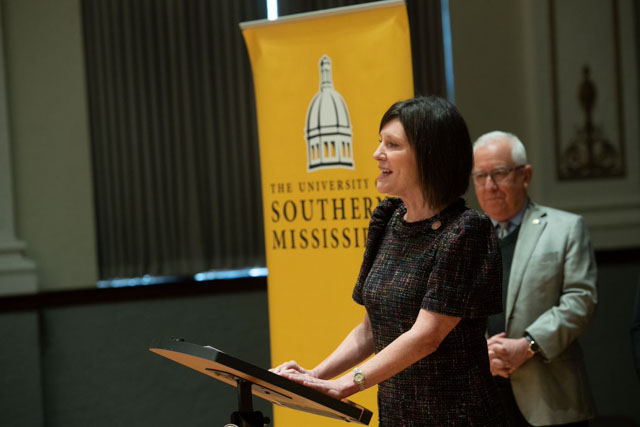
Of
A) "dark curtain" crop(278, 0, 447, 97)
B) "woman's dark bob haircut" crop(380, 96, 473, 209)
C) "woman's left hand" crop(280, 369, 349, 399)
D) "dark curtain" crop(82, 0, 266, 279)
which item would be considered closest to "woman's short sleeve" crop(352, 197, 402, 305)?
"woman's dark bob haircut" crop(380, 96, 473, 209)

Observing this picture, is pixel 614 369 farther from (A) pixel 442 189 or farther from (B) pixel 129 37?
(B) pixel 129 37

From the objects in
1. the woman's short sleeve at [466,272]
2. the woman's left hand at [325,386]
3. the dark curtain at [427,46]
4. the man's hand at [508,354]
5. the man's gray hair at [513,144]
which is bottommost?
the man's hand at [508,354]

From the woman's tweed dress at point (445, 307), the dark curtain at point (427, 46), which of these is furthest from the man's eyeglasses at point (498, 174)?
the dark curtain at point (427, 46)

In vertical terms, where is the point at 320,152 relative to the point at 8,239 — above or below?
above

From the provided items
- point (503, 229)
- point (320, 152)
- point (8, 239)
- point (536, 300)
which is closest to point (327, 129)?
point (320, 152)

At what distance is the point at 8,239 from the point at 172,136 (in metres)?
1.21

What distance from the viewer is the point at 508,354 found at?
2.50 m

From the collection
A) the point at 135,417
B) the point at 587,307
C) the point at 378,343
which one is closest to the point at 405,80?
the point at 587,307

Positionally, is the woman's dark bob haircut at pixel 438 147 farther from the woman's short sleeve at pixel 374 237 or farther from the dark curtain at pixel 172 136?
the dark curtain at pixel 172 136

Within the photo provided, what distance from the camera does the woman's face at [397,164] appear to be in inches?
64.3

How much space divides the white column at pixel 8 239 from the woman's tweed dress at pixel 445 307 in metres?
3.06

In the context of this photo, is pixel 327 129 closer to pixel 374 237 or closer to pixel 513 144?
pixel 513 144

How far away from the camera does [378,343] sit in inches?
66.5

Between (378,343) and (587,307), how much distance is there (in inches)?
48.9
